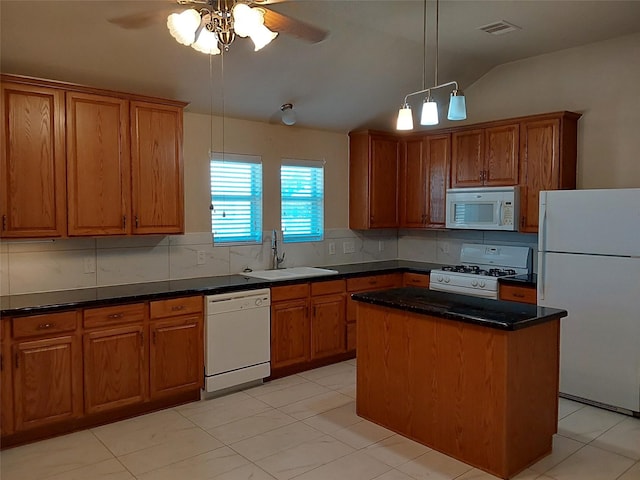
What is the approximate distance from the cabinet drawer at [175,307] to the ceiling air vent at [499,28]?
313 cm

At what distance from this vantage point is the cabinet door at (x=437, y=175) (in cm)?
538

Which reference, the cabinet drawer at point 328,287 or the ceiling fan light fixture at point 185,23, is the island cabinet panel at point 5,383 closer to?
the ceiling fan light fixture at point 185,23

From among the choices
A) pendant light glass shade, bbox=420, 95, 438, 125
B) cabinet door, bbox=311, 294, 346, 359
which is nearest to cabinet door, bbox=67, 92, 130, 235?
cabinet door, bbox=311, 294, 346, 359

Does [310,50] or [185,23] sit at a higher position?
[310,50]

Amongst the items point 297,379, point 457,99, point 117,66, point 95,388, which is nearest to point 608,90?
point 457,99

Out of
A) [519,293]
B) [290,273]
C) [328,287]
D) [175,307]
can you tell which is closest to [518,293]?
[519,293]

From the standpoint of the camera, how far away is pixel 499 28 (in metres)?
4.04

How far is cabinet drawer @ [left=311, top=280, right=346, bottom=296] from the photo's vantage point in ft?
15.5

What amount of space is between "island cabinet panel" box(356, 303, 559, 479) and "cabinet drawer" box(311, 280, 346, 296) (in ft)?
4.05

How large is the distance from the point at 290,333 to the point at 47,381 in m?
1.98

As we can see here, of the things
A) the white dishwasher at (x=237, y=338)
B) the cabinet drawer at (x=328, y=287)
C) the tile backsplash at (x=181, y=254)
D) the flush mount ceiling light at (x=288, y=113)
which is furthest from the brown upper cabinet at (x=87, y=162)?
the cabinet drawer at (x=328, y=287)

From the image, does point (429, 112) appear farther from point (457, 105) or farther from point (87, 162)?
point (87, 162)

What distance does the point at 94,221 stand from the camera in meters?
3.65

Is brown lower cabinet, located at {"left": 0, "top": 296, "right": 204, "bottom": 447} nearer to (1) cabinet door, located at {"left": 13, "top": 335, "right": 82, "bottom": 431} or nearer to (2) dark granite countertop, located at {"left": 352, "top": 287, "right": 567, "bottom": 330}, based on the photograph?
(1) cabinet door, located at {"left": 13, "top": 335, "right": 82, "bottom": 431}
